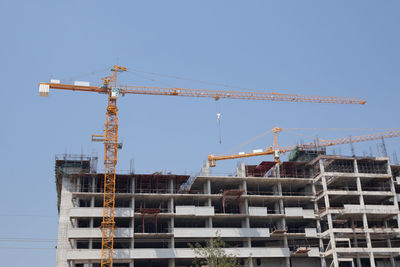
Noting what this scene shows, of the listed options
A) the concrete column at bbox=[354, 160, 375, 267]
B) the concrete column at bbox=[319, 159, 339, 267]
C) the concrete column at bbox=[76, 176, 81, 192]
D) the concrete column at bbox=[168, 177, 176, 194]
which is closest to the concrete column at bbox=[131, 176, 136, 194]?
the concrete column at bbox=[168, 177, 176, 194]

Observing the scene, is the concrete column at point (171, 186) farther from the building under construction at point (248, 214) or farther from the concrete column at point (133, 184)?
the concrete column at point (133, 184)

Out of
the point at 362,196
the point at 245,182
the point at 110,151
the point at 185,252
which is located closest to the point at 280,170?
the point at 245,182

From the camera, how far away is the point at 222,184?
318 feet

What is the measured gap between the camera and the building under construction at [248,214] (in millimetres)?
86375

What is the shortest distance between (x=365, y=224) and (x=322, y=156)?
1462 cm

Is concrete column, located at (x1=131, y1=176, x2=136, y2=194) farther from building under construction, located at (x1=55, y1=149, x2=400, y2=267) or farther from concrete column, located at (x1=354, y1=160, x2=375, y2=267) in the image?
concrete column, located at (x1=354, y1=160, x2=375, y2=267)

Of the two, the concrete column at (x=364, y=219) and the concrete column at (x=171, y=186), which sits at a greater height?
the concrete column at (x=171, y=186)

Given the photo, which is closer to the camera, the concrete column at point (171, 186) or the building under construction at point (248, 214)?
the building under construction at point (248, 214)

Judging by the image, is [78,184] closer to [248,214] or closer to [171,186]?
[171,186]

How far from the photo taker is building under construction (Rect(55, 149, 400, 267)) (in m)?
86.4

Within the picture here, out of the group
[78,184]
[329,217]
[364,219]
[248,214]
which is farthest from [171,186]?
[364,219]

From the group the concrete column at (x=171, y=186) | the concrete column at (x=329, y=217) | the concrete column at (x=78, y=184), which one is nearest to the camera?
the concrete column at (x=329, y=217)

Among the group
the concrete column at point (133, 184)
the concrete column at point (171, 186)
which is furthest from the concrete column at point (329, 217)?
the concrete column at point (133, 184)

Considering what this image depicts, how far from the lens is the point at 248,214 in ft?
299
